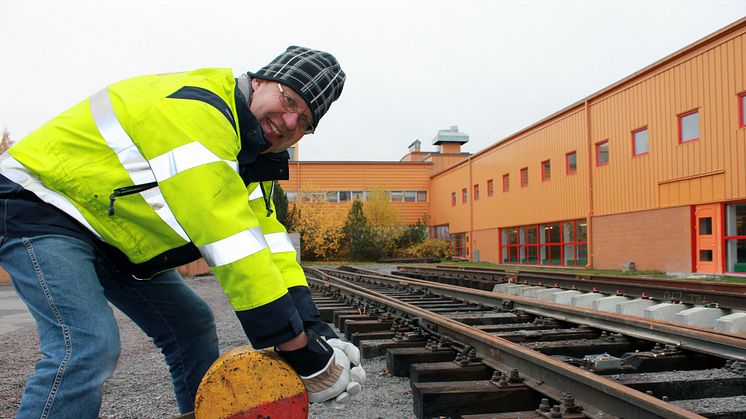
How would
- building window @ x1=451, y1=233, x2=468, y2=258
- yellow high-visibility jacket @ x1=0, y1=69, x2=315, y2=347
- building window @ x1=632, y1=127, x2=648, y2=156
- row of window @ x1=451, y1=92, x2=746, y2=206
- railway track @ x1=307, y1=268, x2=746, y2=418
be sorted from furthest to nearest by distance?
building window @ x1=451, y1=233, x2=468, y2=258 → building window @ x1=632, y1=127, x2=648, y2=156 → row of window @ x1=451, y1=92, x2=746, y2=206 → railway track @ x1=307, y1=268, x2=746, y2=418 → yellow high-visibility jacket @ x1=0, y1=69, x2=315, y2=347

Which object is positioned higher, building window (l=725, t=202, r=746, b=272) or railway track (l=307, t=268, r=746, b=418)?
building window (l=725, t=202, r=746, b=272)

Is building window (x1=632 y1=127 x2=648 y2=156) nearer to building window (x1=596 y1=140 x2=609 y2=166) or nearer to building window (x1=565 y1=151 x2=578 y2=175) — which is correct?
building window (x1=596 y1=140 x2=609 y2=166)

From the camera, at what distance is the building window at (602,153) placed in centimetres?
2194

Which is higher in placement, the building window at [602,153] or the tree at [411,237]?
the building window at [602,153]

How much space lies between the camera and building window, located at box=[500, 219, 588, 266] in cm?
2342

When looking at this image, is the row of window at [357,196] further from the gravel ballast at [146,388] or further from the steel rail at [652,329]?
the steel rail at [652,329]

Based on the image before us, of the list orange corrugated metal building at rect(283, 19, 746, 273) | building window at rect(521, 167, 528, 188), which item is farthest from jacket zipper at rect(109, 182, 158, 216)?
building window at rect(521, 167, 528, 188)

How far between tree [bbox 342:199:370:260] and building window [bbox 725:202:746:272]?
2703 centimetres

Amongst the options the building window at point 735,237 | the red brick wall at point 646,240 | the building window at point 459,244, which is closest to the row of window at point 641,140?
the red brick wall at point 646,240

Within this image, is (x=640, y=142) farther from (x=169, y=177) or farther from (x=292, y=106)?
(x=169, y=177)

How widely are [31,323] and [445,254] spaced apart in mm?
33790

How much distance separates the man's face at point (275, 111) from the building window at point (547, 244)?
22446 millimetres

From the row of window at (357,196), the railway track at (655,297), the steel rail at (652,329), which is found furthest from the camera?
the row of window at (357,196)

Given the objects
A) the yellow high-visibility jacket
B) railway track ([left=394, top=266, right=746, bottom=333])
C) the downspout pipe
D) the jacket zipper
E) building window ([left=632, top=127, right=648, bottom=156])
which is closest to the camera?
the yellow high-visibility jacket
